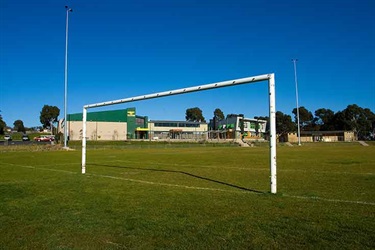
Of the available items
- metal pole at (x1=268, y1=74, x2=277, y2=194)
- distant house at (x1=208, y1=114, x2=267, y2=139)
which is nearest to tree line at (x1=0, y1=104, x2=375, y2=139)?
distant house at (x1=208, y1=114, x2=267, y2=139)

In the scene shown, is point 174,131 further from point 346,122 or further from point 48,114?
point 346,122

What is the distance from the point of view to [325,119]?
156 m

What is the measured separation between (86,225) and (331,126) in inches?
6119

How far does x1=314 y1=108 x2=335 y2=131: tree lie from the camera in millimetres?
147238

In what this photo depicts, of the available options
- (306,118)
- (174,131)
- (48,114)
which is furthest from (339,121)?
(48,114)

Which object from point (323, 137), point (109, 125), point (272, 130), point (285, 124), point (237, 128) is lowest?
point (272, 130)

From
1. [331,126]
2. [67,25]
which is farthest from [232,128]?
[67,25]

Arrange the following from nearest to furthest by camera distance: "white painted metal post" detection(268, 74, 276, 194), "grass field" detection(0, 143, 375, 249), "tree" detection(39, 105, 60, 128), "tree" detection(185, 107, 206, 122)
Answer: "grass field" detection(0, 143, 375, 249) < "white painted metal post" detection(268, 74, 276, 194) < "tree" detection(39, 105, 60, 128) < "tree" detection(185, 107, 206, 122)

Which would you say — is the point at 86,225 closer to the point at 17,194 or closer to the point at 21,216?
the point at 21,216

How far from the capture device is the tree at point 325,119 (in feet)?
483

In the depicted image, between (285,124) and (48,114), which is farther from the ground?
(48,114)

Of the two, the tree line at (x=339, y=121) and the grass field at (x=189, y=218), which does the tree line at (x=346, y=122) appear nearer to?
the tree line at (x=339, y=121)

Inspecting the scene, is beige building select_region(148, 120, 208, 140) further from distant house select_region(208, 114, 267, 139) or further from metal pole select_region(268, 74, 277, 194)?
metal pole select_region(268, 74, 277, 194)

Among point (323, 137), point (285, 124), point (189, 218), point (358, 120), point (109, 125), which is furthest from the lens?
point (358, 120)
